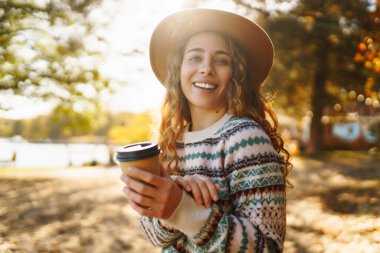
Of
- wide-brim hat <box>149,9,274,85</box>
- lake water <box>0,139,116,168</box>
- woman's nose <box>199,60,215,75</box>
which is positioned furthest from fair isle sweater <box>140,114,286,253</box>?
lake water <box>0,139,116,168</box>

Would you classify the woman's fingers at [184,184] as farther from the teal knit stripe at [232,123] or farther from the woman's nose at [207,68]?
the woman's nose at [207,68]

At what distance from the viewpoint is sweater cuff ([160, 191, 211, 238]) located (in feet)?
4.23

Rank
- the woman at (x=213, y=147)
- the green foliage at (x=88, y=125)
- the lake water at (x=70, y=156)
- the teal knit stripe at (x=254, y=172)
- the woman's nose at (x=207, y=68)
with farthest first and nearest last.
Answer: the lake water at (x=70, y=156)
the green foliage at (x=88, y=125)
the woman's nose at (x=207, y=68)
the teal knit stripe at (x=254, y=172)
the woman at (x=213, y=147)

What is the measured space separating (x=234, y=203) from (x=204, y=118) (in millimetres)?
495

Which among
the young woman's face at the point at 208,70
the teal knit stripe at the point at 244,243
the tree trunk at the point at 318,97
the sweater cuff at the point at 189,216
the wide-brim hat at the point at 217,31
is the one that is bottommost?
the teal knit stripe at the point at 244,243

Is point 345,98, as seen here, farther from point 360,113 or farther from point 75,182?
point 360,113

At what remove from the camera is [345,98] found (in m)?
25.2

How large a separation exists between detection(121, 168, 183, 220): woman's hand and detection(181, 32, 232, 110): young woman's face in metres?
0.60

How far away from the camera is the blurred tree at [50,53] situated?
12.1 metres

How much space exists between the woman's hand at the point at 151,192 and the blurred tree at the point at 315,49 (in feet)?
28.8

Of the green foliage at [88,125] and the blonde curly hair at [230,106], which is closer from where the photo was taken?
the blonde curly hair at [230,106]

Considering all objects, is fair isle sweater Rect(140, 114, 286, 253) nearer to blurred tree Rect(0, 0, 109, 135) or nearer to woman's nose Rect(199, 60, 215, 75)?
woman's nose Rect(199, 60, 215, 75)

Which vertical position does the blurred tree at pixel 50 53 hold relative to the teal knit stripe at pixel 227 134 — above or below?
above

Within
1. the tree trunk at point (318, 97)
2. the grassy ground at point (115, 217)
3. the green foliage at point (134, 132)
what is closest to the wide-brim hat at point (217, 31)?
the grassy ground at point (115, 217)
